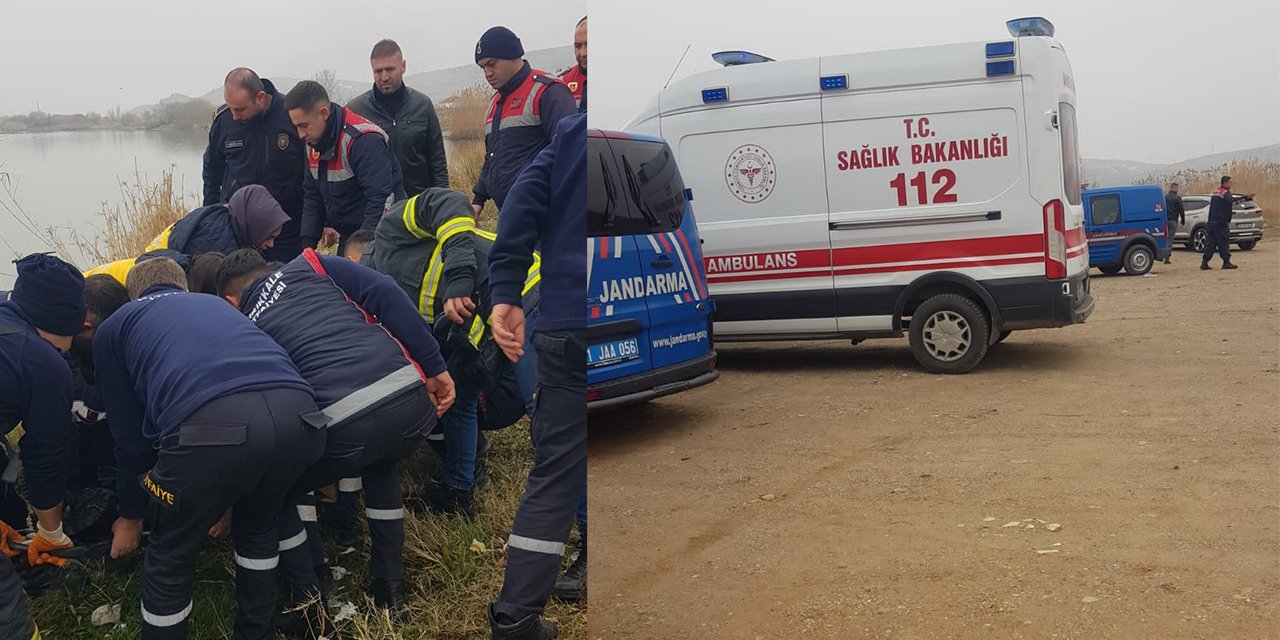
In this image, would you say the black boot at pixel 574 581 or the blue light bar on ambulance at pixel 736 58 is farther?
the blue light bar on ambulance at pixel 736 58

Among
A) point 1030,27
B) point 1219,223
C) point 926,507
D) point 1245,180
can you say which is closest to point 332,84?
point 926,507

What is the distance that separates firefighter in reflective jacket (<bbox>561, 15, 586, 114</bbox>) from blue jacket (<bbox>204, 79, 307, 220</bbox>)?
49 centimetres

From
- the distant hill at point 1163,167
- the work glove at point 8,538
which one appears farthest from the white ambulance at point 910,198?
Result: the distant hill at point 1163,167

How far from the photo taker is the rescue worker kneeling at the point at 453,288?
1.66 m

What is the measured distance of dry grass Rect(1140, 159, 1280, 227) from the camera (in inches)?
579

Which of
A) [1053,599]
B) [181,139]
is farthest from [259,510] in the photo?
[1053,599]

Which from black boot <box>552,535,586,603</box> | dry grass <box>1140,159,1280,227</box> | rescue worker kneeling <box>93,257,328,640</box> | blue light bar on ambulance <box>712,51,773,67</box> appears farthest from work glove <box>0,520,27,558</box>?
dry grass <box>1140,159,1280,227</box>

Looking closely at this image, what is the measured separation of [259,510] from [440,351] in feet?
1.29

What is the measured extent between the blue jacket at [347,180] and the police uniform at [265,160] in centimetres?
3

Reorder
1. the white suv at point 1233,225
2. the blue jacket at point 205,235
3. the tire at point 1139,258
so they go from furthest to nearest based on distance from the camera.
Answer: the white suv at point 1233,225 → the tire at point 1139,258 → the blue jacket at point 205,235

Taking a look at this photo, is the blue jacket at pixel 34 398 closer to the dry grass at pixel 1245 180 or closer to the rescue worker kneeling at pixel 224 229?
the rescue worker kneeling at pixel 224 229

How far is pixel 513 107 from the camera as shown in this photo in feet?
5.08

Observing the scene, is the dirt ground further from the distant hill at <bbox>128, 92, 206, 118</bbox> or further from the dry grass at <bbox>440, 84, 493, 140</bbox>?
the distant hill at <bbox>128, 92, 206, 118</bbox>

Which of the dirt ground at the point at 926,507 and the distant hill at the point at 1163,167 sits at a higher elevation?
the distant hill at the point at 1163,167
